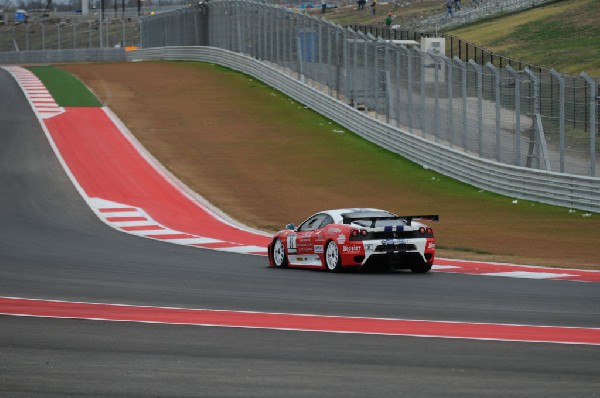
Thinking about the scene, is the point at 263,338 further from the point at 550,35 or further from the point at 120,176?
the point at 550,35

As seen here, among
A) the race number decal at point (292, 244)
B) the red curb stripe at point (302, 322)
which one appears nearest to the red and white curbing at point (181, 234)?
the race number decal at point (292, 244)

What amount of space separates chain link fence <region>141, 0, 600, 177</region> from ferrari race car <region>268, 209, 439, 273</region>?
8933 mm

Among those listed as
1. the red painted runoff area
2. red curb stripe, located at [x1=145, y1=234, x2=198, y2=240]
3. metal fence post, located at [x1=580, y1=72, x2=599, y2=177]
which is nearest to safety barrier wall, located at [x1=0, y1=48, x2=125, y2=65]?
the red painted runoff area

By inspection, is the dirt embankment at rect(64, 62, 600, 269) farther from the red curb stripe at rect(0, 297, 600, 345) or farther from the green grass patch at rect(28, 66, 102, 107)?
the red curb stripe at rect(0, 297, 600, 345)

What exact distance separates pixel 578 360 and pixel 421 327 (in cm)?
243

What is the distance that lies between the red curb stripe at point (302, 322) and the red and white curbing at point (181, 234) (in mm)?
5227

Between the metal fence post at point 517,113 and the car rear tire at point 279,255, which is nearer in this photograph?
the car rear tire at point 279,255

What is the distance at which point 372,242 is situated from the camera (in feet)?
59.7

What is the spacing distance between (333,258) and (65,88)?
130 feet

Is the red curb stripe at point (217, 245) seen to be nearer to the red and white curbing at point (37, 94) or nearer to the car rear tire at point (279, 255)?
the car rear tire at point (279, 255)

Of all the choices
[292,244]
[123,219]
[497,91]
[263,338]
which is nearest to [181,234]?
[123,219]

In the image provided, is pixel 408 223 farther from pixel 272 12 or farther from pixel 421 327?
pixel 272 12

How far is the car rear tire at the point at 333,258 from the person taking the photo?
61.0 feet

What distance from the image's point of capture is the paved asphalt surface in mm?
9016
